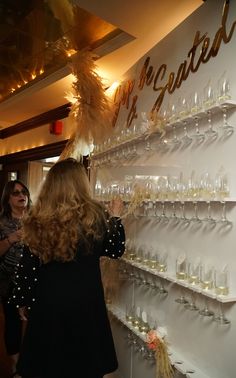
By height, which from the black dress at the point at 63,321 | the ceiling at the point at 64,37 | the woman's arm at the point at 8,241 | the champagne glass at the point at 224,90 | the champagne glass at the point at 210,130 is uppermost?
the ceiling at the point at 64,37

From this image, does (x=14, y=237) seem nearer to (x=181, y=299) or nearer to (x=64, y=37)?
(x=181, y=299)

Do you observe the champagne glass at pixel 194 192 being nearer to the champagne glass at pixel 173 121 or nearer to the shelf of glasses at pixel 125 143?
the champagne glass at pixel 173 121

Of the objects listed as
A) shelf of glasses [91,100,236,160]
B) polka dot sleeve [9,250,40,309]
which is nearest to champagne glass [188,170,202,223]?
shelf of glasses [91,100,236,160]

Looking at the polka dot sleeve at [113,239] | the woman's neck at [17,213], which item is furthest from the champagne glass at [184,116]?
the woman's neck at [17,213]

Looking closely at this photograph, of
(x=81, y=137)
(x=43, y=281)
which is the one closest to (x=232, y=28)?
(x=43, y=281)

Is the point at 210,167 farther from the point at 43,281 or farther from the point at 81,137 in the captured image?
the point at 81,137

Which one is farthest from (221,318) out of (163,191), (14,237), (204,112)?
(14,237)

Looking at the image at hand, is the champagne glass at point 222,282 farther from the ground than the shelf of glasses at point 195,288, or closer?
farther from the ground

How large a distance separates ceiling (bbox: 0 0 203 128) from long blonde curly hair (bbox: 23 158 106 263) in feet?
3.93

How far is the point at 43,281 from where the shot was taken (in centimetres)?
165

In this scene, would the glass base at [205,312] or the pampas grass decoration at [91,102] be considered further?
the pampas grass decoration at [91,102]

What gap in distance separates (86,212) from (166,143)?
0.70 m

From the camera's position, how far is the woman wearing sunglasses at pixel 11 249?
A: 94.0 inches

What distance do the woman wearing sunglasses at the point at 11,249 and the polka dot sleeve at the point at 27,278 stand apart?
65 centimetres
